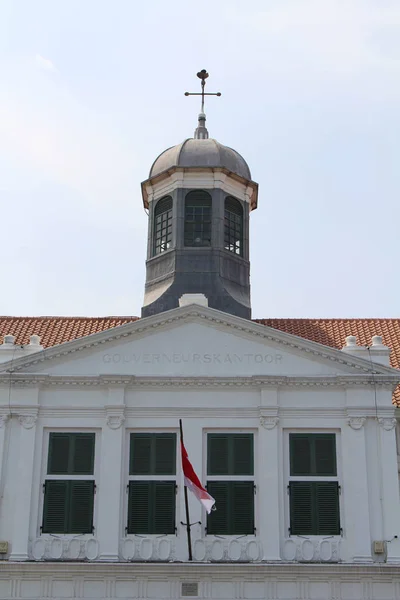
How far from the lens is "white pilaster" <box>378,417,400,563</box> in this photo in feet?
76.0

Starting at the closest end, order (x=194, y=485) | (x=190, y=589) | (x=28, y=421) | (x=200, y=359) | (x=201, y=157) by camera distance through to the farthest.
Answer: (x=194, y=485) → (x=190, y=589) → (x=28, y=421) → (x=200, y=359) → (x=201, y=157)

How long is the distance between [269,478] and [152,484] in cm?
302

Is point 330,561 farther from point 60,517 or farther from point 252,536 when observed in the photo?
point 60,517

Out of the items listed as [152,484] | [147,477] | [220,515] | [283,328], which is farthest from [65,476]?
[283,328]

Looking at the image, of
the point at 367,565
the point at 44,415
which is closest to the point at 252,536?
the point at 367,565

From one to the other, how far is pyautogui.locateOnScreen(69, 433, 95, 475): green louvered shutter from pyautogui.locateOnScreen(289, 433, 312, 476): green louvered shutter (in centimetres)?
521

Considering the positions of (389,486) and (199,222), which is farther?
(199,222)

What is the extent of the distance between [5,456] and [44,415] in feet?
4.75

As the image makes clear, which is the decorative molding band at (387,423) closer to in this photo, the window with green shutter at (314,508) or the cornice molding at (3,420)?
the window with green shutter at (314,508)

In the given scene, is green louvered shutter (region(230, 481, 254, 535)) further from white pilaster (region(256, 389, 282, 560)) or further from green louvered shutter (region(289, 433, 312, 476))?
green louvered shutter (region(289, 433, 312, 476))

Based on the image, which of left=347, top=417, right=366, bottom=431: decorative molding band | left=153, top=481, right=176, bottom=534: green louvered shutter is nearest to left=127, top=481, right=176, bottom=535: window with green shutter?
left=153, top=481, right=176, bottom=534: green louvered shutter

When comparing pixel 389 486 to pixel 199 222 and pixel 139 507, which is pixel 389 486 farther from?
pixel 199 222

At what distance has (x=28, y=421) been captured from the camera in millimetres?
24375

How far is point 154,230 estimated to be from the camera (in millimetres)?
30469
